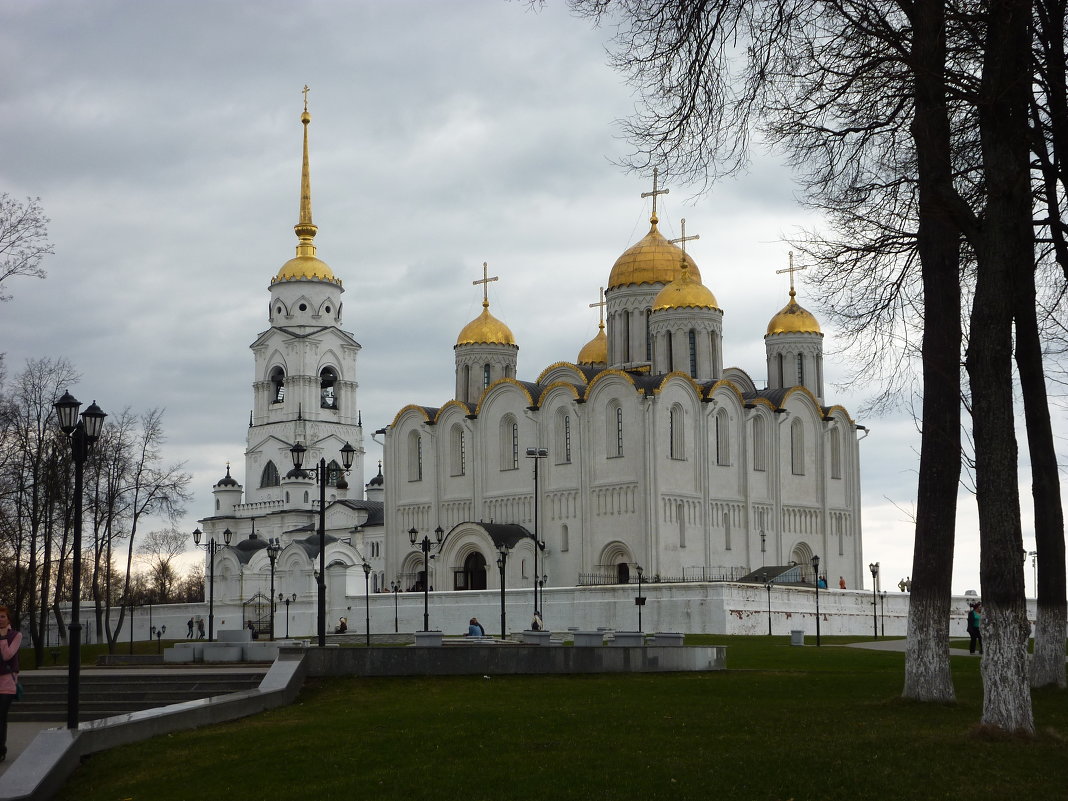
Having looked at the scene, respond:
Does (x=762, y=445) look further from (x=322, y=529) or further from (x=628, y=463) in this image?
(x=322, y=529)

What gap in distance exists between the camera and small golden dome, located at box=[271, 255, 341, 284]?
90.1 meters

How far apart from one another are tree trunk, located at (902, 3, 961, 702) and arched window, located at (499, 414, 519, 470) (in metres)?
43.7

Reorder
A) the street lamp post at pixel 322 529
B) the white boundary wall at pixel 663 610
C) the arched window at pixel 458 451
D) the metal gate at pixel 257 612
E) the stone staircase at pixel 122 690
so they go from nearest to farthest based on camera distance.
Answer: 1. the stone staircase at pixel 122 690
2. the street lamp post at pixel 322 529
3. the white boundary wall at pixel 663 610
4. the metal gate at pixel 257 612
5. the arched window at pixel 458 451

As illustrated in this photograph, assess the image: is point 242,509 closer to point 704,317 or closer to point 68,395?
point 704,317

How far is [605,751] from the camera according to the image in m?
13.3

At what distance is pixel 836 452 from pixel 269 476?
40.6m

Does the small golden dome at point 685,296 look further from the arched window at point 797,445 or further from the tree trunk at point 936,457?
the tree trunk at point 936,457

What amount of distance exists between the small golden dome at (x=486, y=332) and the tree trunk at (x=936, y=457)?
1969 inches

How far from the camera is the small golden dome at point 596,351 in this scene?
2697 inches

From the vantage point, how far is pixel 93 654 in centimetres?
4525

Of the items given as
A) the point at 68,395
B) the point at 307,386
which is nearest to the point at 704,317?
the point at 307,386

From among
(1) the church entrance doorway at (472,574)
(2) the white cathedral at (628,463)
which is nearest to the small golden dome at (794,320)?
(2) the white cathedral at (628,463)

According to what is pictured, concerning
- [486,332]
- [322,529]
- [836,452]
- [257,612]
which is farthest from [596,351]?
[322,529]

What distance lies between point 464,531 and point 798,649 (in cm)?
2582
